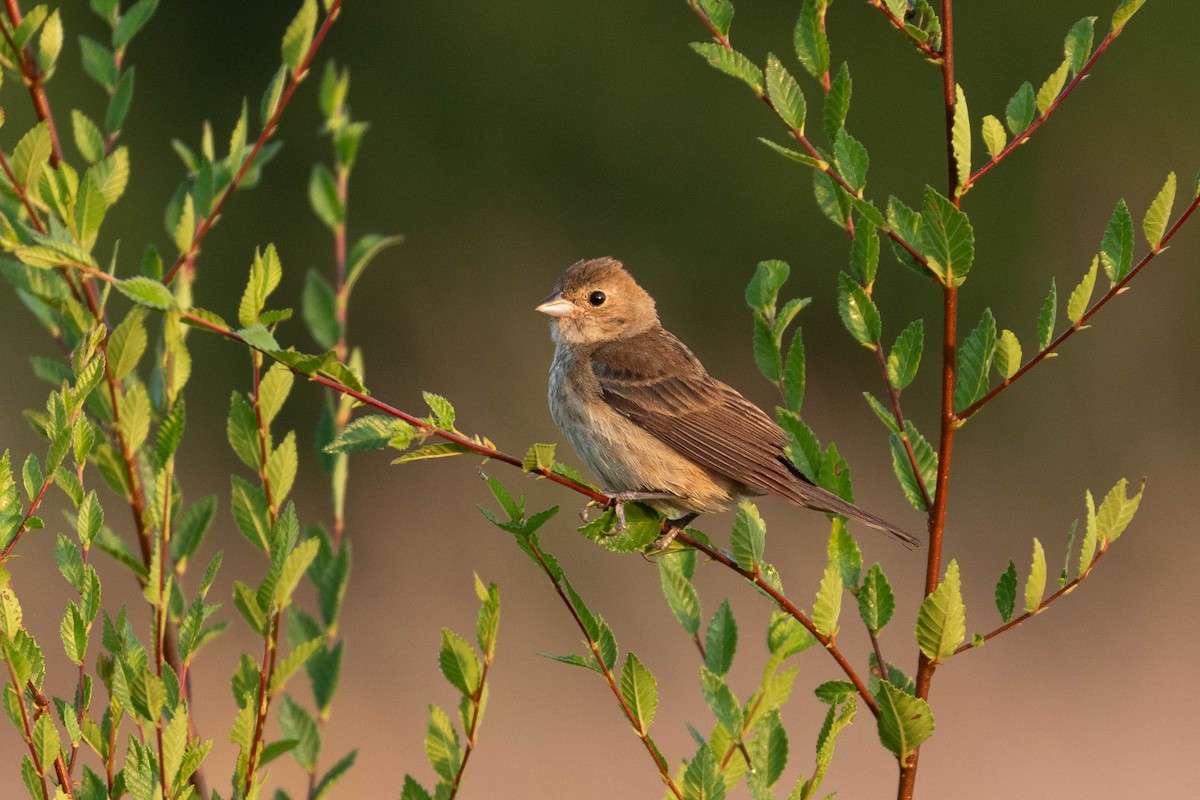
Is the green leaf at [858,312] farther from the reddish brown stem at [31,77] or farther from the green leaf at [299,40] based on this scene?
the reddish brown stem at [31,77]

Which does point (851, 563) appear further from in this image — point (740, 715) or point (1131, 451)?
point (1131, 451)

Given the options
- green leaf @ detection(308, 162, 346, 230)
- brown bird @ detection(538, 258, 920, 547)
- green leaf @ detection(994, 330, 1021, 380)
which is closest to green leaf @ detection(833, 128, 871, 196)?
green leaf @ detection(994, 330, 1021, 380)

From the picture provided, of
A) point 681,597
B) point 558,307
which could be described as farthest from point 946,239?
point 558,307

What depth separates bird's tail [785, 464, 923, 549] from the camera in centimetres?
331

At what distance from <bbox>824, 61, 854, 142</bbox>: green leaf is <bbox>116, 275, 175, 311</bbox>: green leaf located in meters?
1.08

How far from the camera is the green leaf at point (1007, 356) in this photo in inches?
93.4

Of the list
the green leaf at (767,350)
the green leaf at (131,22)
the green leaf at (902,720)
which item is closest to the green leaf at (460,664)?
the green leaf at (902,720)

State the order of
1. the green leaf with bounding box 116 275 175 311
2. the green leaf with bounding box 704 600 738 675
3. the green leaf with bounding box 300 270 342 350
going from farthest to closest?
the green leaf with bounding box 300 270 342 350, the green leaf with bounding box 704 600 738 675, the green leaf with bounding box 116 275 175 311

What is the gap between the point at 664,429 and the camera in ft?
14.8

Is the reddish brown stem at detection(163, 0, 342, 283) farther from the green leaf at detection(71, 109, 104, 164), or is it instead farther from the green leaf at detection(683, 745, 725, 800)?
Result: the green leaf at detection(683, 745, 725, 800)

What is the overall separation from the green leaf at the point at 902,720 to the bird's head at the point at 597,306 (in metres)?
3.19

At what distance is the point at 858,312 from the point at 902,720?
679 mm

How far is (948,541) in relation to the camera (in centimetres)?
1227

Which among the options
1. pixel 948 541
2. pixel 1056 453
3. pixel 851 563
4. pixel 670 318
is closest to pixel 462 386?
pixel 670 318
